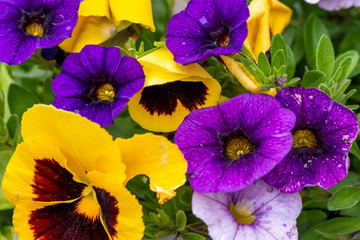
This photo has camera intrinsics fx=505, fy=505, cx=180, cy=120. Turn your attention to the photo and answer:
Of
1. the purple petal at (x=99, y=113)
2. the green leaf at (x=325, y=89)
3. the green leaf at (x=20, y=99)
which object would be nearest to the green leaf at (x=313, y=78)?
the green leaf at (x=325, y=89)

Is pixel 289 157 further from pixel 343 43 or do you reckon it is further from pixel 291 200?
pixel 343 43

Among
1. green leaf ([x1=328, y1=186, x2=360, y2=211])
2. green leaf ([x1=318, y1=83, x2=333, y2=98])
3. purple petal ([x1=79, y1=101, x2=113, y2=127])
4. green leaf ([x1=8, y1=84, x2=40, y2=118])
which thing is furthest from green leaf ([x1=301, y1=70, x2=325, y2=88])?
green leaf ([x1=8, y1=84, x2=40, y2=118])

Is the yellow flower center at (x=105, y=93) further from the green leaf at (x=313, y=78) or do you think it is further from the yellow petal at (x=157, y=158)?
the green leaf at (x=313, y=78)

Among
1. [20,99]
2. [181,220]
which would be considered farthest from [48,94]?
[181,220]

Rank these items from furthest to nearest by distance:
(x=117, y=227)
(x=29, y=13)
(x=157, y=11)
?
(x=157, y=11), (x=29, y=13), (x=117, y=227)

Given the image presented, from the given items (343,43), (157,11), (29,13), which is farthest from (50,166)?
(343,43)

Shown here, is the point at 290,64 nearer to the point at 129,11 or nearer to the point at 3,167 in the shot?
the point at 129,11
